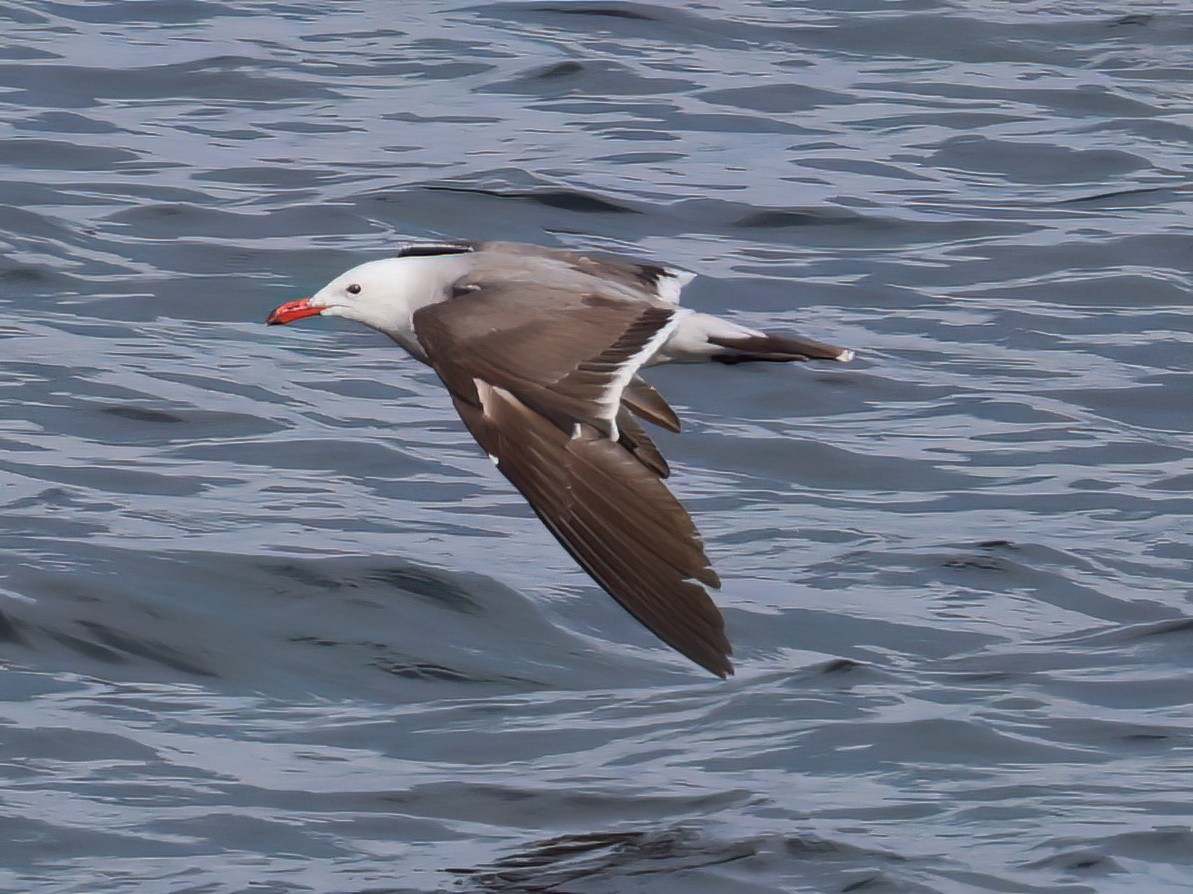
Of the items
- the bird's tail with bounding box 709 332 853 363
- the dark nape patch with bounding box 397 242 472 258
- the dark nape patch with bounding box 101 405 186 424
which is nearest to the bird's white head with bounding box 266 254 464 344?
the dark nape patch with bounding box 397 242 472 258

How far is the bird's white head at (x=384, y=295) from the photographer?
7.58 m

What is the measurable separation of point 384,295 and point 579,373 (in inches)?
38.5

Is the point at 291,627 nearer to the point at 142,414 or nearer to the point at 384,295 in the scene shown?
the point at 384,295

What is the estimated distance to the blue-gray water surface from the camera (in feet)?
21.9

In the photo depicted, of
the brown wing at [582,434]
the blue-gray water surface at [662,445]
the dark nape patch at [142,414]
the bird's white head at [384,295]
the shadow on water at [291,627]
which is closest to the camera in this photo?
the brown wing at [582,434]

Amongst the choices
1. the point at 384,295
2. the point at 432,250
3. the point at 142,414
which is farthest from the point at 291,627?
the point at 142,414

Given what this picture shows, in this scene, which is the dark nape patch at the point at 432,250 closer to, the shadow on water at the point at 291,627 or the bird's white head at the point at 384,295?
the bird's white head at the point at 384,295

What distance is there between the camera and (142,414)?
9984mm

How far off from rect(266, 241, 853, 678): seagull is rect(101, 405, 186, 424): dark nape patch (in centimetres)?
222

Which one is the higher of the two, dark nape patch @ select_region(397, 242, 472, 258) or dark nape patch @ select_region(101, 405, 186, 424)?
dark nape patch @ select_region(397, 242, 472, 258)

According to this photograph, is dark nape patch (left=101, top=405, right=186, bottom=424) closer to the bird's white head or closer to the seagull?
the seagull

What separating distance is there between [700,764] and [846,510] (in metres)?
2.44

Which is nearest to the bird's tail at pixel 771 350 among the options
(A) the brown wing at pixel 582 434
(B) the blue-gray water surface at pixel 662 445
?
(A) the brown wing at pixel 582 434

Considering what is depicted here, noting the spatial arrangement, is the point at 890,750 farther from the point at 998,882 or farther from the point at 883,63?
the point at 883,63
